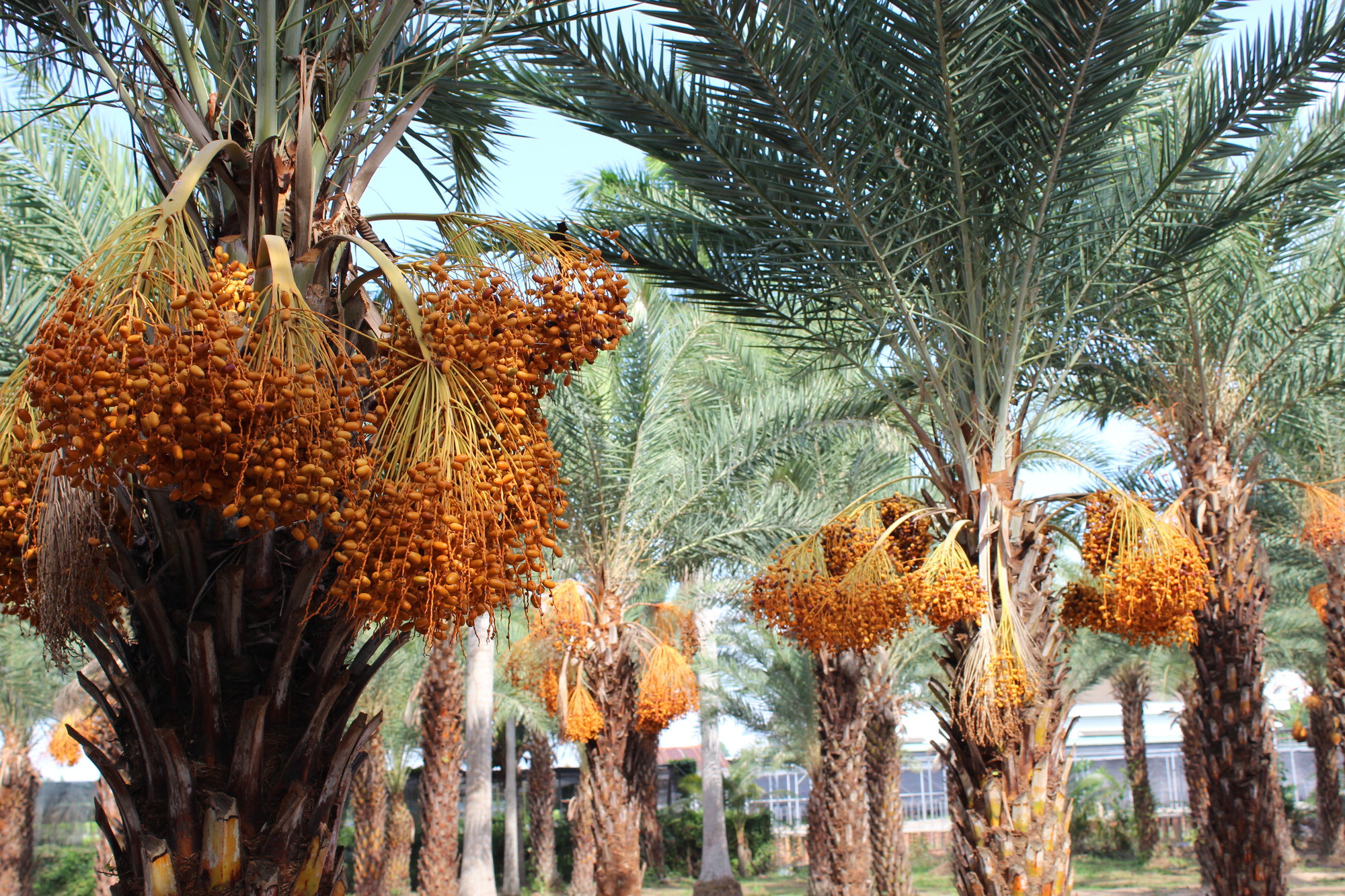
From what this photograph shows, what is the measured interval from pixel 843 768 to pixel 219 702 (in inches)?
468

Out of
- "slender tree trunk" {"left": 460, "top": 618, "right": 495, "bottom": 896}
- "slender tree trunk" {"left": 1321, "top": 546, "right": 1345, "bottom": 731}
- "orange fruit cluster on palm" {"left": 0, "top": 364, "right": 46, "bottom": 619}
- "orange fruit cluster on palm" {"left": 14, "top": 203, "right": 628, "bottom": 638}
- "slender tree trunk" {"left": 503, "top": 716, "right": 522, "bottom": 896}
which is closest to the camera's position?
"orange fruit cluster on palm" {"left": 14, "top": 203, "right": 628, "bottom": 638}

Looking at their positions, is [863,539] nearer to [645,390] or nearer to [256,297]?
[256,297]

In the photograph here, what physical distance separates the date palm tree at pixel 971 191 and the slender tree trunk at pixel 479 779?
31.8ft

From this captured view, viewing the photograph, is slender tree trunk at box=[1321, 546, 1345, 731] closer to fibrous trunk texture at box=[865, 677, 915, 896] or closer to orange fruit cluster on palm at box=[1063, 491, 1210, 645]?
fibrous trunk texture at box=[865, 677, 915, 896]

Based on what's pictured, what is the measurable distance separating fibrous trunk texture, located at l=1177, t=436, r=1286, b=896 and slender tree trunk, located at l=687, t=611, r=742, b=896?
12.6 metres

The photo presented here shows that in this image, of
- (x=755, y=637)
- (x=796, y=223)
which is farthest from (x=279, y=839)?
(x=755, y=637)

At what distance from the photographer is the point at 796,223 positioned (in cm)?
565

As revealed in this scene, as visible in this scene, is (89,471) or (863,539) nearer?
(89,471)

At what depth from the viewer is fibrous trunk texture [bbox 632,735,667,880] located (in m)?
12.9

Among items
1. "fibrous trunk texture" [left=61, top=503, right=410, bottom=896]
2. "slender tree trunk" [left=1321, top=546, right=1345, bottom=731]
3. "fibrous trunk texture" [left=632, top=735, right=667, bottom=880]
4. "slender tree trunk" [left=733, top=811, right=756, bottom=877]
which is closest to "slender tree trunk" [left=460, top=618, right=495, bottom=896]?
"fibrous trunk texture" [left=632, top=735, right=667, bottom=880]

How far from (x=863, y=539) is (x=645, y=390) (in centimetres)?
583

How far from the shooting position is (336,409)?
2082mm

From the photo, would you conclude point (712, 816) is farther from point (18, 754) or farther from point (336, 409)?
point (336, 409)

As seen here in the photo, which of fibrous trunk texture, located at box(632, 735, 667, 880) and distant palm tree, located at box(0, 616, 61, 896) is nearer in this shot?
fibrous trunk texture, located at box(632, 735, 667, 880)
